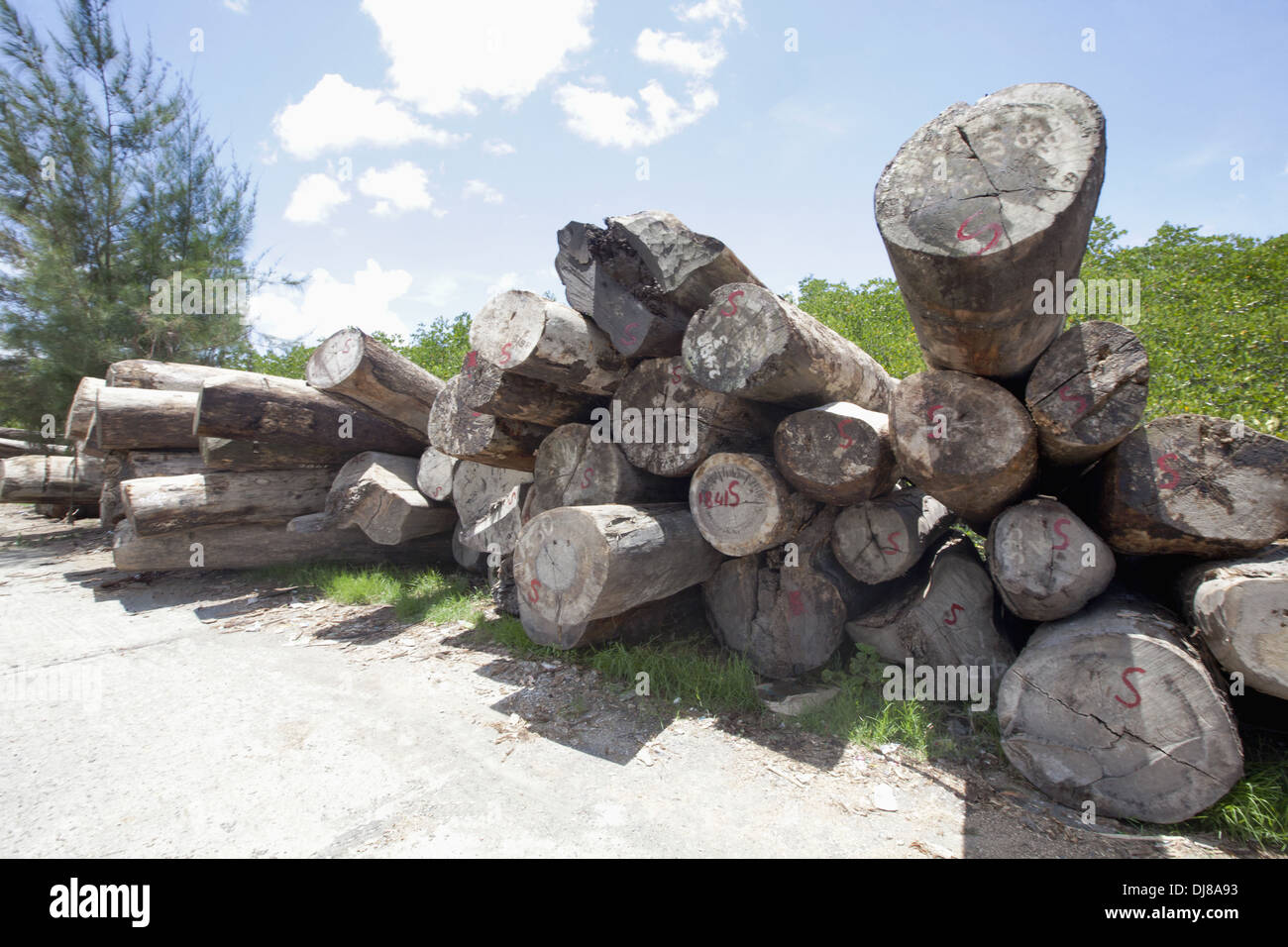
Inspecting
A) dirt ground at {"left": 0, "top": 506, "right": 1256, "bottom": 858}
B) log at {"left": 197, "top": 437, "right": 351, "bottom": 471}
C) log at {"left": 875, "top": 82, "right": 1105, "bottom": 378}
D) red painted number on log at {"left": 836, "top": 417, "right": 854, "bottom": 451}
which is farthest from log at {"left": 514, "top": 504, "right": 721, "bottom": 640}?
log at {"left": 197, "top": 437, "right": 351, "bottom": 471}

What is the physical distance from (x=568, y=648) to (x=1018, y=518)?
2.49 meters

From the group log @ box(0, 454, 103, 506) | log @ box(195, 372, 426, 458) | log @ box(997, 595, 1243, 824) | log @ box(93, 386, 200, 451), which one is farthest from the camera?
log @ box(0, 454, 103, 506)

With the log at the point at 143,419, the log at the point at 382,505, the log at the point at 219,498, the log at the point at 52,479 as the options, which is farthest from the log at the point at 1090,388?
the log at the point at 52,479

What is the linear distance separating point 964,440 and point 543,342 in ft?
7.16

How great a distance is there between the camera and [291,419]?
5582 mm

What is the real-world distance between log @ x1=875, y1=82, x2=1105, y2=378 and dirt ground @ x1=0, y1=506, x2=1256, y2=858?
192 centimetres

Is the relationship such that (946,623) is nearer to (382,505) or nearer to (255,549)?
(382,505)

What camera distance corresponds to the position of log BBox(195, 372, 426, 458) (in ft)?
17.2

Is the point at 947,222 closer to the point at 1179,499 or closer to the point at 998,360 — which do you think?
the point at 998,360

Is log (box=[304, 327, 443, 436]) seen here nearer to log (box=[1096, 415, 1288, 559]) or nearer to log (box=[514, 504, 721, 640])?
log (box=[514, 504, 721, 640])

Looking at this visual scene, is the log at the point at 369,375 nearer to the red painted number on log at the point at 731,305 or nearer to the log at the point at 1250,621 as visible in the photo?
the red painted number on log at the point at 731,305

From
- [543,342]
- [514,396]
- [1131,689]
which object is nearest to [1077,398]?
[1131,689]

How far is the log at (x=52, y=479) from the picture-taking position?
28.1 feet

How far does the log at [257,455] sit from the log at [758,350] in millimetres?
4397
